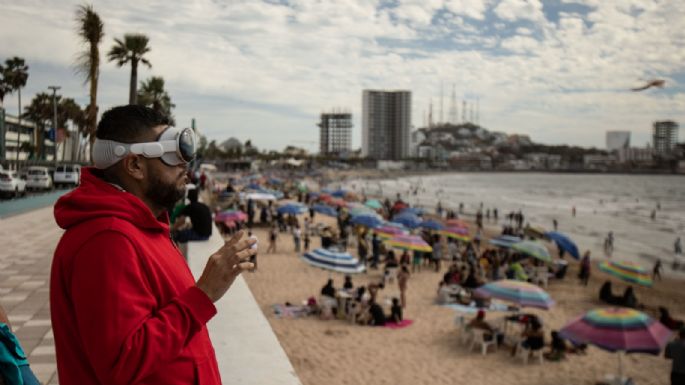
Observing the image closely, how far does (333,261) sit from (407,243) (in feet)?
15.8

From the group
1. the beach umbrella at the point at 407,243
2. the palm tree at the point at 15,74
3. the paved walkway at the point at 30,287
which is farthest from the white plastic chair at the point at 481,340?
the palm tree at the point at 15,74

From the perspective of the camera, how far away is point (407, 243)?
1811 cm

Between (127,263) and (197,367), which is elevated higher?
(127,263)

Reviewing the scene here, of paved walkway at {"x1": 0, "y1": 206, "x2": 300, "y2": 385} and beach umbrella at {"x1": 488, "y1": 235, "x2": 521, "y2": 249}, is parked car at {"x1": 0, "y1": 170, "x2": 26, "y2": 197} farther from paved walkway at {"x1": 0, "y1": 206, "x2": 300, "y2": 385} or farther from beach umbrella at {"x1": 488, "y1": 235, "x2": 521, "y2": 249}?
beach umbrella at {"x1": 488, "y1": 235, "x2": 521, "y2": 249}

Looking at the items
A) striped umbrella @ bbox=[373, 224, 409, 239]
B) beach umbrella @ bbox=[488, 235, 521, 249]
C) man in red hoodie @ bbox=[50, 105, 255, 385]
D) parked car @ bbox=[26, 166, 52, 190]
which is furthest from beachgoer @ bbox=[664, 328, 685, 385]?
parked car @ bbox=[26, 166, 52, 190]

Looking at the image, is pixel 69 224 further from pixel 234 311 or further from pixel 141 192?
pixel 234 311

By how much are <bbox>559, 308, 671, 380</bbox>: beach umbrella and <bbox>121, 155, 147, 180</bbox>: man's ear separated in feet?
31.6

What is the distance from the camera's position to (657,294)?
1934 centimetres

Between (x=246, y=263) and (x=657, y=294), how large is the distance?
2173cm

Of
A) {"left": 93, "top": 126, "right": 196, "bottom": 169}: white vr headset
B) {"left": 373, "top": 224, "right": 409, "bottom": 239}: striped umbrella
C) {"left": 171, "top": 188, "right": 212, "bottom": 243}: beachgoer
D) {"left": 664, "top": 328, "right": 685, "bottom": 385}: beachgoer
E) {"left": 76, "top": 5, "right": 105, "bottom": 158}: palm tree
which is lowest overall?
{"left": 664, "top": 328, "right": 685, "bottom": 385}: beachgoer

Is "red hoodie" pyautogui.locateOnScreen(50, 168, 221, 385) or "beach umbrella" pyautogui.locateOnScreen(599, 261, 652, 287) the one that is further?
"beach umbrella" pyautogui.locateOnScreen(599, 261, 652, 287)

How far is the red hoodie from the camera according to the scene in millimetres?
1246

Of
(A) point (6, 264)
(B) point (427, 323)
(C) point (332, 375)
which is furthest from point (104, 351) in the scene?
(B) point (427, 323)

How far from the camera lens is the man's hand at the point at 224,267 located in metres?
1.44
